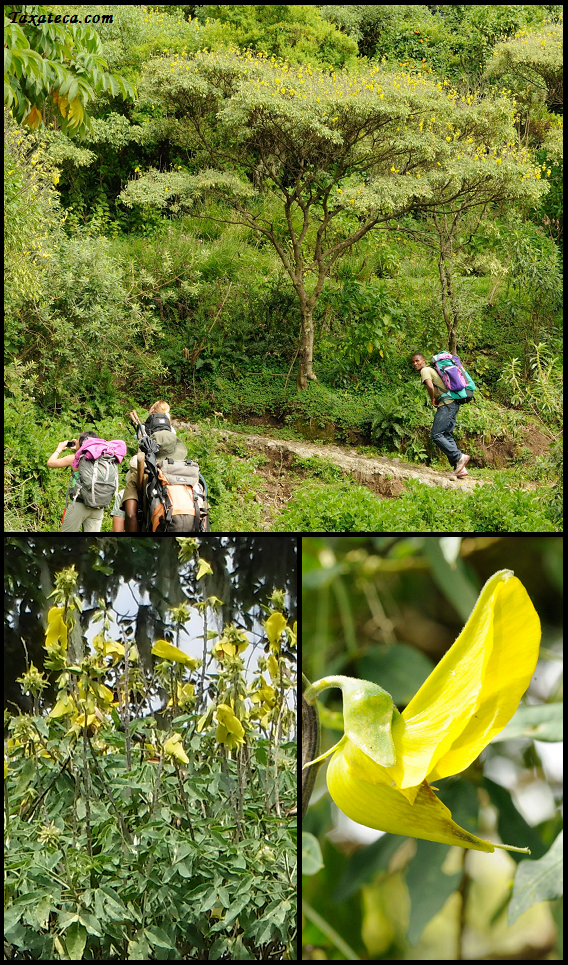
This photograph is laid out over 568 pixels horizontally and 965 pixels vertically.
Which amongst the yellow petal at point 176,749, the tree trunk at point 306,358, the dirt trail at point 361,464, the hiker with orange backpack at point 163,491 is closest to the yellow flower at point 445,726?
the yellow petal at point 176,749

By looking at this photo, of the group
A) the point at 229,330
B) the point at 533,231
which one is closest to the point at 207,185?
the point at 229,330

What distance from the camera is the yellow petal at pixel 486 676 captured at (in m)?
0.51

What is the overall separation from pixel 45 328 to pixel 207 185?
1551 millimetres

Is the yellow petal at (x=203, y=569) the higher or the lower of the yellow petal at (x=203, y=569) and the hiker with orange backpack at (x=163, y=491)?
the higher

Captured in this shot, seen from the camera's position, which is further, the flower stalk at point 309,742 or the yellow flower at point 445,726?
the flower stalk at point 309,742

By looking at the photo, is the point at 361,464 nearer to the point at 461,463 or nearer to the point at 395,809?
the point at 461,463

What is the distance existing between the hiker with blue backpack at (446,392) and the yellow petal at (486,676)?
3.63 metres

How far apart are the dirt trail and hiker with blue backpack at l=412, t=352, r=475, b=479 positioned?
19 cm

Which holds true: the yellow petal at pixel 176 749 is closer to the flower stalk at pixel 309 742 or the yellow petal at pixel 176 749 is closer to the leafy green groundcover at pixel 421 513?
the flower stalk at pixel 309 742

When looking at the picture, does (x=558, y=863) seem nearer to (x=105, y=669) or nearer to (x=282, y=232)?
(x=105, y=669)

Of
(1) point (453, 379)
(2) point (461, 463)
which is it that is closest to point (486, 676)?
(1) point (453, 379)

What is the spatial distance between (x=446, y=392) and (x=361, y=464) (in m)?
0.65

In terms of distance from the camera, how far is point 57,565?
44.8 inches

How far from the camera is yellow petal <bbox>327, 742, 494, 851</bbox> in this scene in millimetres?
533
